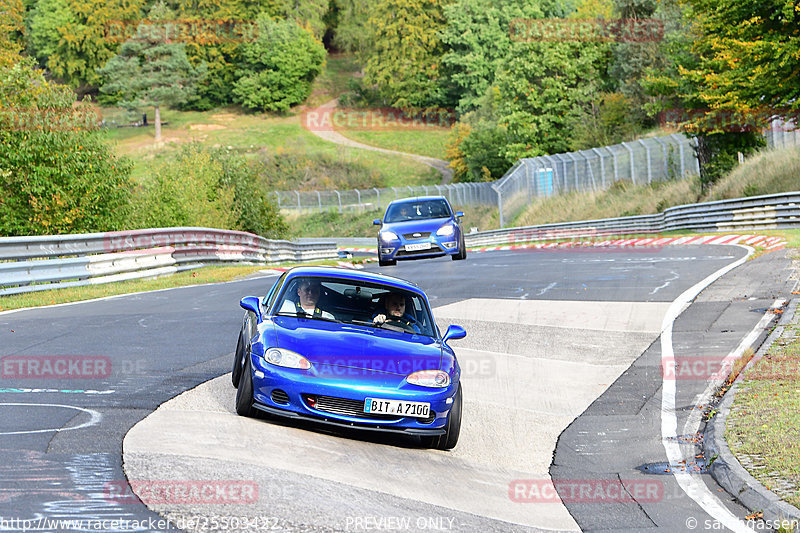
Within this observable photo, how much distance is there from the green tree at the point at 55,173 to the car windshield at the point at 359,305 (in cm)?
1955

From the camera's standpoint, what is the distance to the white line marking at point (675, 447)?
267 inches

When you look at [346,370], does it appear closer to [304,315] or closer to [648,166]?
[304,315]

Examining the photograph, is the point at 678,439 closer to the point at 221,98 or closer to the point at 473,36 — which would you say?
the point at 473,36

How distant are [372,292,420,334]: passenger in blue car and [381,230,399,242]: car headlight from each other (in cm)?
1630

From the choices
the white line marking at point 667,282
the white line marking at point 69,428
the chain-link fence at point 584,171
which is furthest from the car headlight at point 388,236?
the chain-link fence at point 584,171

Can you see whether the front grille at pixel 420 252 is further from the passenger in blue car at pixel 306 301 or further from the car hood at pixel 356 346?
the car hood at pixel 356 346

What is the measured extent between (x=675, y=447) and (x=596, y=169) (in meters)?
45.5

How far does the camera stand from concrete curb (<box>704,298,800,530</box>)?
21.5 ft

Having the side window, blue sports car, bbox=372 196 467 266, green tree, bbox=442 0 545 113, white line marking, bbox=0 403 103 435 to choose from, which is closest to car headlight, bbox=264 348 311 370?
the side window

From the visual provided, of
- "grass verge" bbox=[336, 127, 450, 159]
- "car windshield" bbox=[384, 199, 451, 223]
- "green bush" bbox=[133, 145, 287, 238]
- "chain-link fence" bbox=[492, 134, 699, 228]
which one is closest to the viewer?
"car windshield" bbox=[384, 199, 451, 223]

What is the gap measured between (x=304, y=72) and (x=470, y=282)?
346 ft

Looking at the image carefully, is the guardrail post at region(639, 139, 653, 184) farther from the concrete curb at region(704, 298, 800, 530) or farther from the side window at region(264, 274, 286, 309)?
the side window at region(264, 274, 286, 309)

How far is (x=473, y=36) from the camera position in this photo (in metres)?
112

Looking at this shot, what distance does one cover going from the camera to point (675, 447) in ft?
29.1
